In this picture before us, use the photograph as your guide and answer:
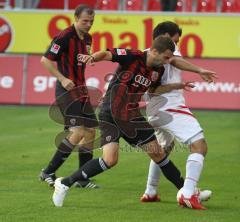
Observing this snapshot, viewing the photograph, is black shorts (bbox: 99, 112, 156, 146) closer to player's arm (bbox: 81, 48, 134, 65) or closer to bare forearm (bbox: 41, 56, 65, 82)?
player's arm (bbox: 81, 48, 134, 65)

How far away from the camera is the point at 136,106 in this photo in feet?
29.5

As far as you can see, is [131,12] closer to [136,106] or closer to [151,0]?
[151,0]

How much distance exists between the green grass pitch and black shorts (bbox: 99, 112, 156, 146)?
70 cm

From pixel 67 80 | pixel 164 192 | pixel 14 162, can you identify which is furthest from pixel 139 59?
pixel 14 162

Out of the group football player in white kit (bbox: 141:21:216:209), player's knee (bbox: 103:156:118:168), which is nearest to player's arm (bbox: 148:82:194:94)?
football player in white kit (bbox: 141:21:216:209)

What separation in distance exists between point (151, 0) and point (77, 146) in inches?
540

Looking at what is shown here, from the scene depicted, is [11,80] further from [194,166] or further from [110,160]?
[194,166]

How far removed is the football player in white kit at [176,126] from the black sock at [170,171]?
23 cm

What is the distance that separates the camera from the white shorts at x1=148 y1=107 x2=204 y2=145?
8648 mm

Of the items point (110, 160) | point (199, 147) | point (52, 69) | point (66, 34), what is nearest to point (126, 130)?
point (110, 160)

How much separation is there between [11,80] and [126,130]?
10.8 m

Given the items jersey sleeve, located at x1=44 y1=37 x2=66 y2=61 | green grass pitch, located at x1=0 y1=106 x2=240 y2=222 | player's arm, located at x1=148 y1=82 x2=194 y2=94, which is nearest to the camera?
green grass pitch, located at x1=0 y1=106 x2=240 y2=222

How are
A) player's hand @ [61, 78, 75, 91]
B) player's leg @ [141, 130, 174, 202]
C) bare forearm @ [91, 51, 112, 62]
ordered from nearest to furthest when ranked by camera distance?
bare forearm @ [91, 51, 112, 62], player's leg @ [141, 130, 174, 202], player's hand @ [61, 78, 75, 91]

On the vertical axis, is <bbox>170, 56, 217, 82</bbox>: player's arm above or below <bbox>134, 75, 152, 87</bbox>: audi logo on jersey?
above
